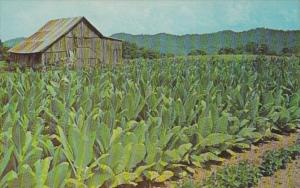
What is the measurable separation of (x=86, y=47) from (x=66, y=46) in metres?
1.70

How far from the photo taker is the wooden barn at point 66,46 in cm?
1861

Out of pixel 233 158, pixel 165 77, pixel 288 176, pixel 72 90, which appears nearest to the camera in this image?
pixel 288 176

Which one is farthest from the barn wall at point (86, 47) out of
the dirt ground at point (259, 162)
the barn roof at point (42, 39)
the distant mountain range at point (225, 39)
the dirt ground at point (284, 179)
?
the dirt ground at point (284, 179)

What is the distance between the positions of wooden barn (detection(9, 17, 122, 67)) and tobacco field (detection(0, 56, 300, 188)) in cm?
1122

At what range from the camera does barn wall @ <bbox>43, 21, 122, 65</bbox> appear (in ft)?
67.7

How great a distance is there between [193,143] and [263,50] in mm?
9745

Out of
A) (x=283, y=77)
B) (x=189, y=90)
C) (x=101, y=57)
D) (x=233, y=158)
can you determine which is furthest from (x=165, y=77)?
(x=101, y=57)

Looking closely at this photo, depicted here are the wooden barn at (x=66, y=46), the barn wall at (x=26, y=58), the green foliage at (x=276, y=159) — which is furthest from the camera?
the barn wall at (x=26, y=58)

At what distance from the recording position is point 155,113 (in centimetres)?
446

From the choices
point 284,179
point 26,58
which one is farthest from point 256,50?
point 26,58

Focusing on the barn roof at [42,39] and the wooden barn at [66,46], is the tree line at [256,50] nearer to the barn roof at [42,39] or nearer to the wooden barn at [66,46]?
the wooden barn at [66,46]

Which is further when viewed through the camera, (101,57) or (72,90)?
(101,57)

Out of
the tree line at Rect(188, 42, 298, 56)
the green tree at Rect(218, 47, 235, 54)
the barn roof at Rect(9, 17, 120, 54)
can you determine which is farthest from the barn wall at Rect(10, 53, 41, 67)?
the green tree at Rect(218, 47, 235, 54)

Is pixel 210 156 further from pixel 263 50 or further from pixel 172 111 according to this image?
pixel 263 50
